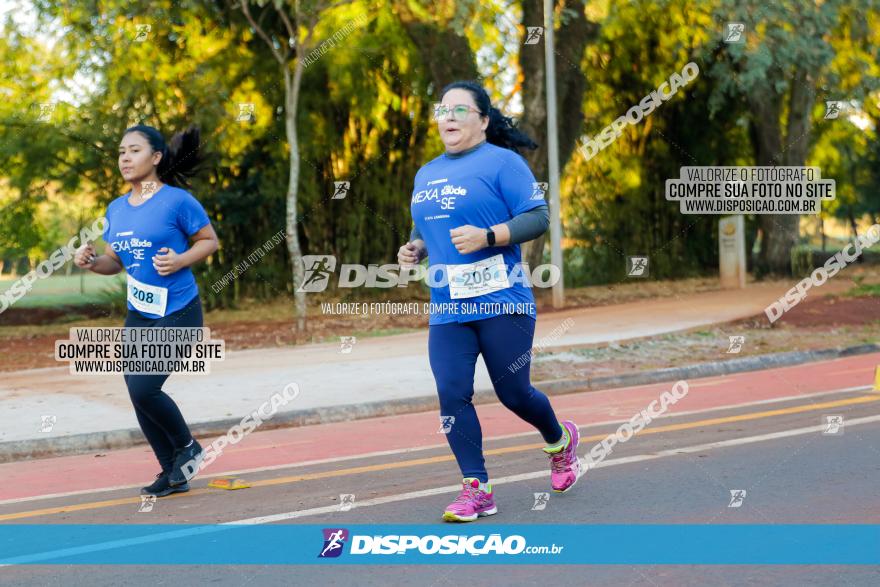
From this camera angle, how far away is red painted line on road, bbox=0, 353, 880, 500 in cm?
779

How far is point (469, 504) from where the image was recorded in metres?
5.83

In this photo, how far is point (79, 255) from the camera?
6777mm

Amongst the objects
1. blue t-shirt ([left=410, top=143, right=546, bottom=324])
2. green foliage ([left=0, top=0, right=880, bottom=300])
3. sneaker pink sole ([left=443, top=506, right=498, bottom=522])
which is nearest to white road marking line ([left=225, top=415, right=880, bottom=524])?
sneaker pink sole ([left=443, top=506, right=498, bottom=522])

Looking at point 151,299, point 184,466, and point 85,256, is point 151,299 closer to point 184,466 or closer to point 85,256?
point 85,256

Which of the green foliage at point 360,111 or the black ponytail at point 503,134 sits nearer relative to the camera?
the black ponytail at point 503,134

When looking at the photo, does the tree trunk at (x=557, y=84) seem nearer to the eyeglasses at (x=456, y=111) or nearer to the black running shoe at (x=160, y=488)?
the black running shoe at (x=160, y=488)

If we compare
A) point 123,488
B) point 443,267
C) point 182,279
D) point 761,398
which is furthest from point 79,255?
point 761,398

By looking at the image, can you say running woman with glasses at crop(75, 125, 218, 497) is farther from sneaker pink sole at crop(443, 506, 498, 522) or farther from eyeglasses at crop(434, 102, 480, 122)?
sneaker pink sole at crop(443, 506, 498, 522)

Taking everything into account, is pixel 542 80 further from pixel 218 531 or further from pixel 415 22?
pixel 218 531

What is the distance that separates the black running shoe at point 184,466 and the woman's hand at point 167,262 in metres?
1.09

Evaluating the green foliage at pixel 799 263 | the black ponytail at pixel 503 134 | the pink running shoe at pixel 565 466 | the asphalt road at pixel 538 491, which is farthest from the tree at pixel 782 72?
the pink running shoe at pixel 565 466

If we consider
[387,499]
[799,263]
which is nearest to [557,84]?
[799,263]

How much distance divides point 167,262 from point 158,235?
23 cm

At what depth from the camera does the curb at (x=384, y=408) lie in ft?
28.9
